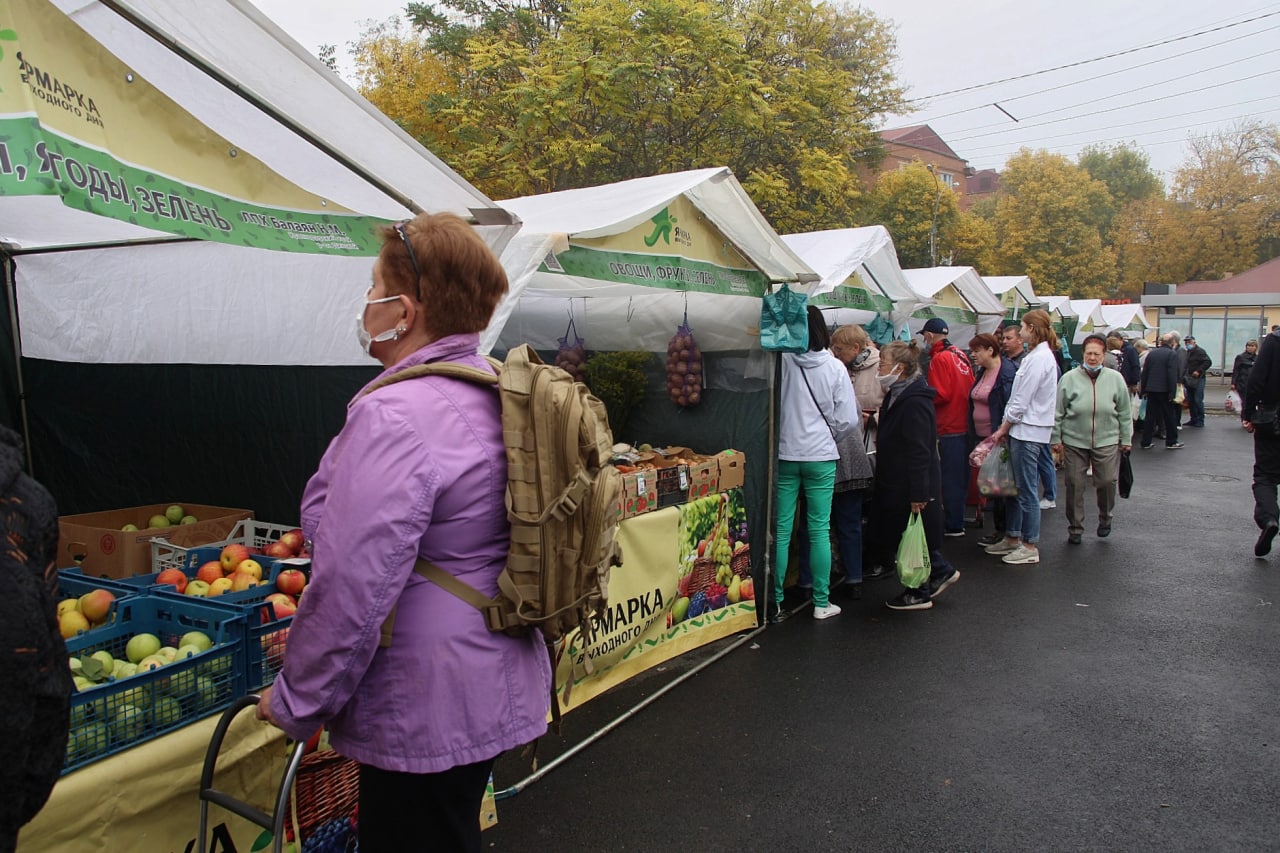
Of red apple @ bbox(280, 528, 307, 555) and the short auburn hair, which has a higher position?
the short auburn hair

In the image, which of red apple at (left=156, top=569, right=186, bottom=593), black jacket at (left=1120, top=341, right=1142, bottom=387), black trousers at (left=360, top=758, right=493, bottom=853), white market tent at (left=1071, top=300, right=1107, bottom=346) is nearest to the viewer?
black trousers at (left=360, top=758, right=493, bottom=853)

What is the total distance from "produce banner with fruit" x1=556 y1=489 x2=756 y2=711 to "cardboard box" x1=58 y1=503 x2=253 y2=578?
7.01 ft

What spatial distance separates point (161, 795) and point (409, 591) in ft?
3.96

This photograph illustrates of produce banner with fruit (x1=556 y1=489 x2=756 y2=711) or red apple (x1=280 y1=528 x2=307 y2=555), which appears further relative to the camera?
produce banner with fruit (x1=556 y1=489 x2=756 y2=711)

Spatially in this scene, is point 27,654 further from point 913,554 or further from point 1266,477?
point 1266,477

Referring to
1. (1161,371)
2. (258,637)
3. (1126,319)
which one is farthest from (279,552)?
(1126,319)

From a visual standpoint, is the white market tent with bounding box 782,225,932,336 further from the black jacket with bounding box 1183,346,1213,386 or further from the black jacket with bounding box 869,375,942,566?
the black jacket with bounding box 1183,346,1213,386

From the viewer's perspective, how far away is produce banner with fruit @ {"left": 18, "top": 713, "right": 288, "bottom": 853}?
2123 millimetres

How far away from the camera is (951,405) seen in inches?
305

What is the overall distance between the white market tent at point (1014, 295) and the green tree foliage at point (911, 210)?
22.1m

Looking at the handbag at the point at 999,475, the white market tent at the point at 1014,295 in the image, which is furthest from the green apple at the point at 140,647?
the white market tent at the point at 1014,295

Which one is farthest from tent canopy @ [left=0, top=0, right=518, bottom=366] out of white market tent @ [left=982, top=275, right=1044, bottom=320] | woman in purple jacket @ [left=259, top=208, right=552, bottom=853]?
white market tent @ [left=982, top=275, right=1044, bottom=320]

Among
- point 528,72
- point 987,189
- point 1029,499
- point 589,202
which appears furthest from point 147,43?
point 987,189

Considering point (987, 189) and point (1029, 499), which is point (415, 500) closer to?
point (1029, 499)
